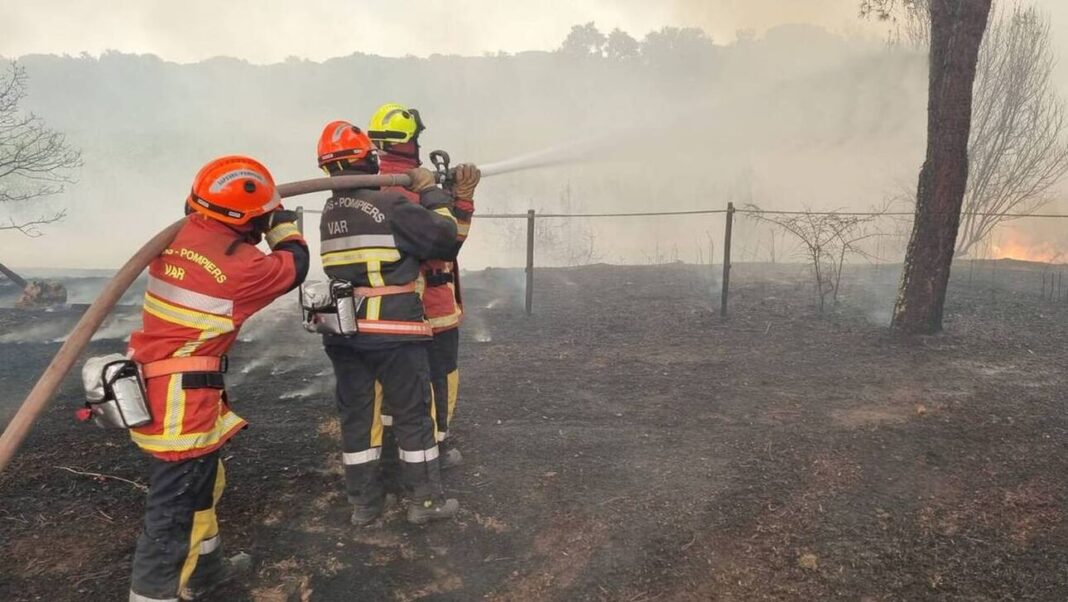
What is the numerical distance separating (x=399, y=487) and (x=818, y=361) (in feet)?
14.9

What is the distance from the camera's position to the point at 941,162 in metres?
6.74

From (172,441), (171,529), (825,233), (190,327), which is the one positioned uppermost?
(825,233)

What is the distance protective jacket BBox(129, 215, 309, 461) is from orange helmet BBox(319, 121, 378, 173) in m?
0.85

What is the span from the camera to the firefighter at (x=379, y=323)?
3203 millimetres

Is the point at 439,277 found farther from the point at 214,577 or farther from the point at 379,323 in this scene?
the point at 214,577

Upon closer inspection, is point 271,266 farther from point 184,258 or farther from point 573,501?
point 573,501

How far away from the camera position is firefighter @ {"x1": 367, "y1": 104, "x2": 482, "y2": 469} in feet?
12.2

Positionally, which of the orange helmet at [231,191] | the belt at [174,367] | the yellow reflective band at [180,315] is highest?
the orange helmet at [231,191]

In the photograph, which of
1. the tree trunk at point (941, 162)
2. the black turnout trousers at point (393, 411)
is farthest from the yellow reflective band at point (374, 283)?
the tree trunk at point (941, 162)

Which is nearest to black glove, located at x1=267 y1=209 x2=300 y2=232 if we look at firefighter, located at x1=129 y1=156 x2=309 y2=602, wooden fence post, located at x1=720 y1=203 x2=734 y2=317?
firefighter, located at x1=129 y1=156 x2=309 y2=602

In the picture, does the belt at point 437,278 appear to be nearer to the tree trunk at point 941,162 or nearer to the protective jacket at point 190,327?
the protective jacket at point 190,327

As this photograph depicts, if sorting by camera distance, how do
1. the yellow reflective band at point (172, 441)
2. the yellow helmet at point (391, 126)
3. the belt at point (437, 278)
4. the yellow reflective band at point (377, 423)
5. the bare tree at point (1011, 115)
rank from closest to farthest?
the yellow reflective band at point (172, 441), the yellow reflective band at point (377, 423), the yellow helmet at point (391, 126), the belt at point (437, 278), the bare tree at point (1011, 115)

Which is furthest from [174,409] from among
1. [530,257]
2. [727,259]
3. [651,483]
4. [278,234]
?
[727,259]

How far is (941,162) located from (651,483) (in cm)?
539
